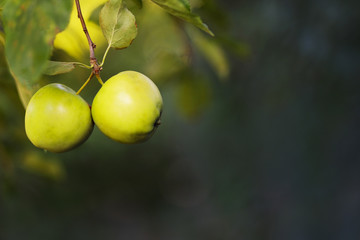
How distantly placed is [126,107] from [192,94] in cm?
76

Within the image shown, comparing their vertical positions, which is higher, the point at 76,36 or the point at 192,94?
the point at 76,36

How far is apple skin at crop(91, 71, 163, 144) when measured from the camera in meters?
0.59

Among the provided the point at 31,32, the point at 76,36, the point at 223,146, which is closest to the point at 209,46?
the point at 76,36

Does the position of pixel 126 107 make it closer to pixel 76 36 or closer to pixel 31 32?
pixel 31 32

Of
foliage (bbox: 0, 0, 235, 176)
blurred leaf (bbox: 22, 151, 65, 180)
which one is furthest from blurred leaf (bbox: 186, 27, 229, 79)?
blurred leaf (bbox: 22, 151, 65, 180)

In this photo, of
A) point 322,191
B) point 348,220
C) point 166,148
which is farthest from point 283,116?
point 166,148

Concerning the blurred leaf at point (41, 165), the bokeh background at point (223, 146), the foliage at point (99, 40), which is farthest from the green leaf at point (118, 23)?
the blurred leaf at point (41, 165)

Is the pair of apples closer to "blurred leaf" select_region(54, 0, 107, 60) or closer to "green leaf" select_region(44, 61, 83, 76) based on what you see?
"green leaf" select_region(44, 61, 83, 76)

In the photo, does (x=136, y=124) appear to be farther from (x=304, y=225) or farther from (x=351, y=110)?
(x=304, y=225)

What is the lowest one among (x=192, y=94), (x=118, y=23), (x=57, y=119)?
(x=192, y=94)

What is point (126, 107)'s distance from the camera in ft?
1.94

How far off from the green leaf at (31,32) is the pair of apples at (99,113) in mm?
117

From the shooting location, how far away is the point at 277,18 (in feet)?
5.92

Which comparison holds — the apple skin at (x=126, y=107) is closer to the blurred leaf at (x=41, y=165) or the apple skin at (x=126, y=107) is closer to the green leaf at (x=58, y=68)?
the green leaf at (x=58, y=68)
